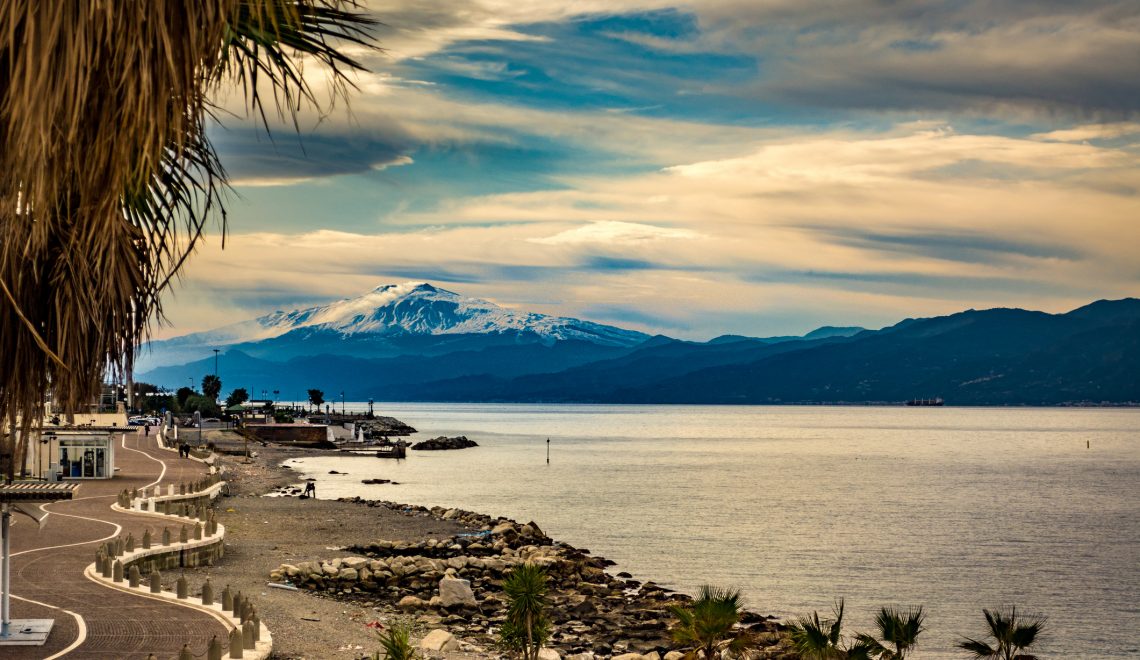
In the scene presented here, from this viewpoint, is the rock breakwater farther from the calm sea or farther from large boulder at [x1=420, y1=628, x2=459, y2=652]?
large boulder at [x1=420, y1=628, x2=459, y2=652]

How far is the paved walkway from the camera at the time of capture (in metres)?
21.6

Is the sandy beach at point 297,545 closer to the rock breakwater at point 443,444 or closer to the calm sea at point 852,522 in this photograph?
the calm sea at point 852,522

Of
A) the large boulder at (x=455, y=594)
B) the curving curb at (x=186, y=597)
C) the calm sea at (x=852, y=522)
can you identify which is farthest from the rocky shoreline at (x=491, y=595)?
the calm sea at (x=852, y=522)

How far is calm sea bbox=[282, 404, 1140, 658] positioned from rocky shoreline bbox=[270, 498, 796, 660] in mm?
4469

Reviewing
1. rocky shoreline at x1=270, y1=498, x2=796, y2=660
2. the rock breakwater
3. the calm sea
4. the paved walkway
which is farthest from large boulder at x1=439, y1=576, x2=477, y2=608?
Answer: the rock breakwater

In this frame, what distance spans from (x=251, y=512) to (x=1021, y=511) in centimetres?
5622

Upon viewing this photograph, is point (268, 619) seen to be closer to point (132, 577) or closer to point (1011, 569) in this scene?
point (132, 577)

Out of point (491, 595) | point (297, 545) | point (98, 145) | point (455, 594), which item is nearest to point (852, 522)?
point (297, 545)

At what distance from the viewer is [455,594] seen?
36312 millimetres

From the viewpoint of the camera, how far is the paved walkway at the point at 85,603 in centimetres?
2161

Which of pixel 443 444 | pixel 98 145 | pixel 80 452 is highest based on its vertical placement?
pixel 98 145

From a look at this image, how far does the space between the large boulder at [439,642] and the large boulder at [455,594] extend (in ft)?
19.6

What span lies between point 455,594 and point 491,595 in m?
3.04

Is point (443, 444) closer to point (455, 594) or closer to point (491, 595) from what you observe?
point (491, 595)
